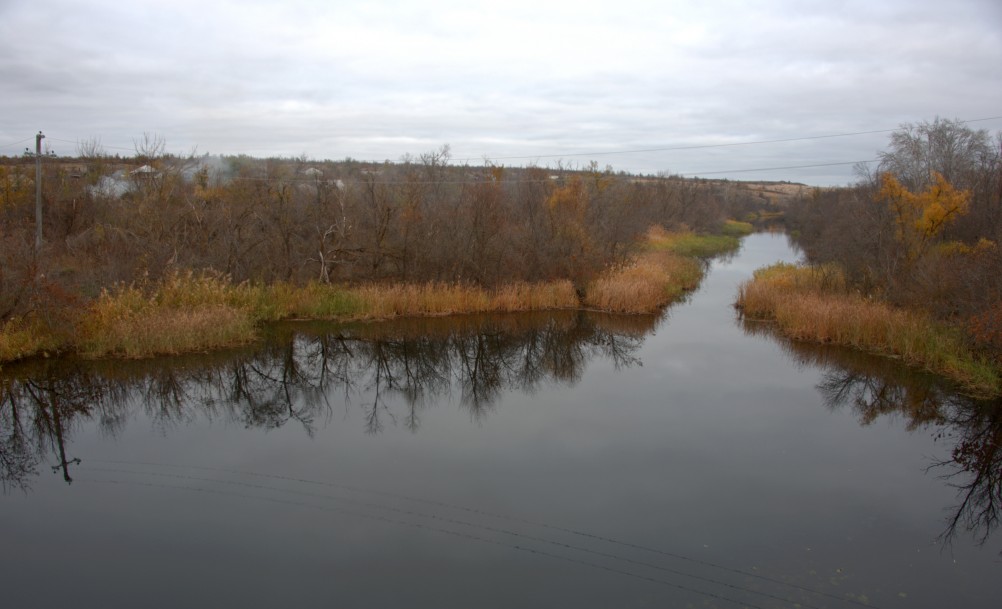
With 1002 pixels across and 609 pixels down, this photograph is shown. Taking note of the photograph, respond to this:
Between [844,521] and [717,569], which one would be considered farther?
[844,521]

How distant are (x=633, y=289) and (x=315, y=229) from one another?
937cm

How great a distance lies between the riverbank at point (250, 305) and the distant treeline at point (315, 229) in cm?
59

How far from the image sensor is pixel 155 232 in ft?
55.7

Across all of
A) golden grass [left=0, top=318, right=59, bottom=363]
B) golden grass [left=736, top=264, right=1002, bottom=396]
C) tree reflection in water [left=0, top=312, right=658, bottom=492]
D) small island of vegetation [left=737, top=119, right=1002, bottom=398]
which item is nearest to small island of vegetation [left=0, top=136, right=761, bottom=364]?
golden grass [left=0, top=318, right=59, bottom=363]

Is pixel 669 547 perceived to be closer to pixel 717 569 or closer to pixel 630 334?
pixel 717 569

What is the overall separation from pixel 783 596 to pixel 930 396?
7751 millimetres

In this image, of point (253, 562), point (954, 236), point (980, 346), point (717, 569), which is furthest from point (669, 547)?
point (954, 236)

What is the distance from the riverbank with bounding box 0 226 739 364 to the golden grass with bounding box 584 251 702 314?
30mm

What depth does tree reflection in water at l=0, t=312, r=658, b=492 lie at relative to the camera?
1052 cm

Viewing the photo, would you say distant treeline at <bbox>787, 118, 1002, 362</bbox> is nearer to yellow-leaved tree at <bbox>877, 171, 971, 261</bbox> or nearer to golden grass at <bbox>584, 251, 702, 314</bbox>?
yellow-leaved tree at <bbox>877, 171, 971, 261</bbox>

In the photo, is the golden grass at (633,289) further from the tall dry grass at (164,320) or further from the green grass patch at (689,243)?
the tall dry grass at (164,320)

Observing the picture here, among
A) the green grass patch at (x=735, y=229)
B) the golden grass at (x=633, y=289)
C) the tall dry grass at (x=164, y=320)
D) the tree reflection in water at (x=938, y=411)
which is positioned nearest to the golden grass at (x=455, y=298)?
the golden grass at (x=633, y=289)

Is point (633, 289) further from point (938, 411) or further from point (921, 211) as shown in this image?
point (938, 411)

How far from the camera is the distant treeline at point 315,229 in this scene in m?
17.2
